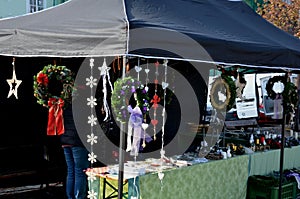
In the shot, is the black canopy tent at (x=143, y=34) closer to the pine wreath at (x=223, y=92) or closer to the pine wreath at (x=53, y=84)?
the pine wreath at (x=53, y=84)

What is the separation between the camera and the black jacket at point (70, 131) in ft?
16.6

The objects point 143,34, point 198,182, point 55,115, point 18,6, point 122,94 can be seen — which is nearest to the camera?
point 143,34

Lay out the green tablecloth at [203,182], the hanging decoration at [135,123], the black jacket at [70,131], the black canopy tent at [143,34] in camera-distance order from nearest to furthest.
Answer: the black canopy tent at [143,34]
the hanging decoration at [135,123]
the green tablecloth at [203,182]
the black jacket at [70,131]

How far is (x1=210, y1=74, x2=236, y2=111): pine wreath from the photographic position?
5.55m

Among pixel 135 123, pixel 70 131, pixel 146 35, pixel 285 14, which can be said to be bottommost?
pixel 70 131

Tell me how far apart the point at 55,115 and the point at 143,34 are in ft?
5.09

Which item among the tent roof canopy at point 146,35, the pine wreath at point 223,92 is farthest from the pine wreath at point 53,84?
the pine wreath at point 223,92

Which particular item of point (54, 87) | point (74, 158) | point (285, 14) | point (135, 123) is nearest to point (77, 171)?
point (74, 158)

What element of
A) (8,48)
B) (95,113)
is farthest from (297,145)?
(8,48)

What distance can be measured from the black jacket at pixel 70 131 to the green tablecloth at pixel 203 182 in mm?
1085

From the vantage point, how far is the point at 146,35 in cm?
346

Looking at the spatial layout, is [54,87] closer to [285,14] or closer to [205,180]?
[205,180]

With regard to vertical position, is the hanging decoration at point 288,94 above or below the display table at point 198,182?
above

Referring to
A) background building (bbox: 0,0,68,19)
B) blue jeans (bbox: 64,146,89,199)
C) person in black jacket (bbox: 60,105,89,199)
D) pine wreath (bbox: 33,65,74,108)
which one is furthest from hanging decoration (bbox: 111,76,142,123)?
background building (bbox: 0,0,68,19)
